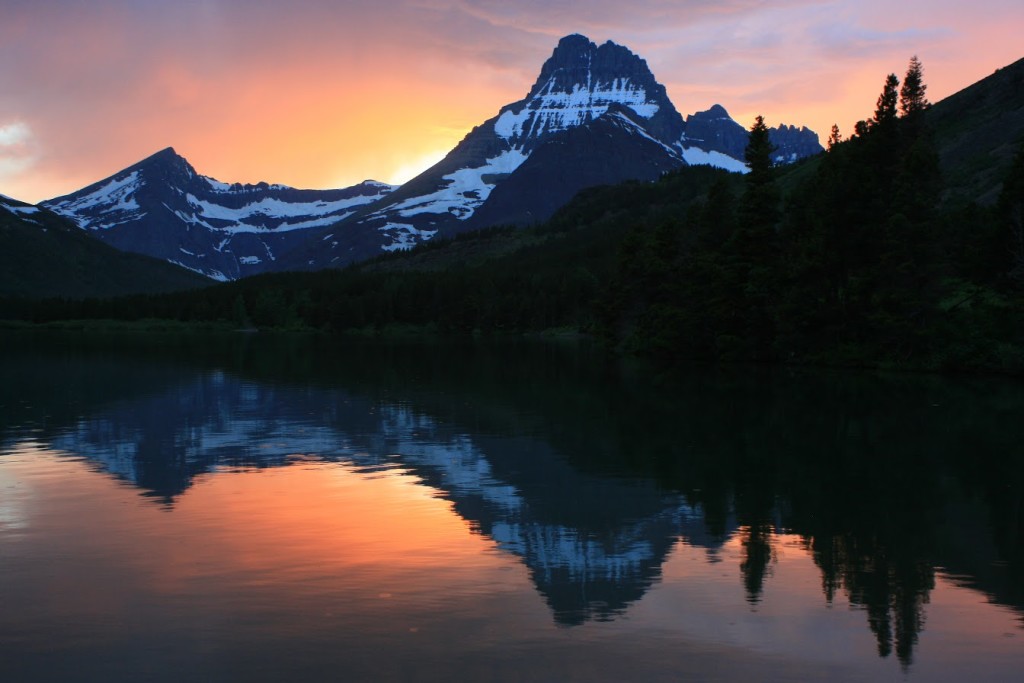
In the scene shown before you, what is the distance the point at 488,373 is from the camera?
64625 millimetres

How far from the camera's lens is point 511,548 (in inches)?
653

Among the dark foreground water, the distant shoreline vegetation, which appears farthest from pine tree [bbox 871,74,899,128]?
the dark foreground water

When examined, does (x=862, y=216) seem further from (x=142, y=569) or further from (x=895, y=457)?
(x=142, y=569)

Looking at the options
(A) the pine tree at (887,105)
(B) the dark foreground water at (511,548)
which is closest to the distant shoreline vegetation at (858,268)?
(A) the pine tree at (887,105)

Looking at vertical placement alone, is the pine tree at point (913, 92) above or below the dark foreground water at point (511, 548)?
above

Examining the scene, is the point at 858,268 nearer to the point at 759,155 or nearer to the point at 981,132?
the point at 759,155

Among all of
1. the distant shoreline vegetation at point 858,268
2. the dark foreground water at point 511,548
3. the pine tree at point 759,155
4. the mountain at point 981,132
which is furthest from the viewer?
the mountain at point 981,132

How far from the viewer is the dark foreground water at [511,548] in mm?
11430

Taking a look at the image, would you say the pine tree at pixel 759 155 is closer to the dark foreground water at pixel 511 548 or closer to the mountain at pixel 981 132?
the mountain at pixel 981 132

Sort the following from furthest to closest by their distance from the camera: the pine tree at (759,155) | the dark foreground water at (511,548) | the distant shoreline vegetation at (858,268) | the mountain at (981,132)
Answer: the mountain at (981,132), the pine tree at (759,155), the distant shoreline vegetation at (858,268), the dark foreground water at (511,548)

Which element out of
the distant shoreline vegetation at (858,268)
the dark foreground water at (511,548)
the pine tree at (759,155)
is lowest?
the dark foreground water at (511,548)

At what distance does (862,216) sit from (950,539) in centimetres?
5370

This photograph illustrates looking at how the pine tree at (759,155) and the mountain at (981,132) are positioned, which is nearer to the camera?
the pine tree at (759,155)

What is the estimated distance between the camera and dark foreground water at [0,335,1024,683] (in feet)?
37.5
